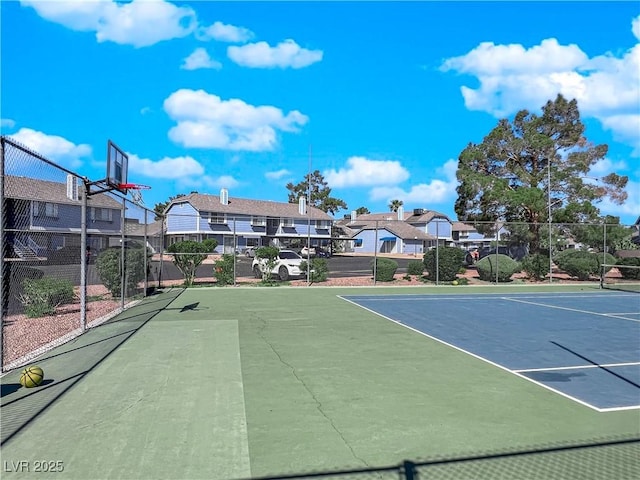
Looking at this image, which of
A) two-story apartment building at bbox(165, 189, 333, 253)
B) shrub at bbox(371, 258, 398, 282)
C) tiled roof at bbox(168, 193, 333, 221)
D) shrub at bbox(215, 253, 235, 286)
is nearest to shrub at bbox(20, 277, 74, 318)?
shrub at bbox(215, 253, 235, 286)

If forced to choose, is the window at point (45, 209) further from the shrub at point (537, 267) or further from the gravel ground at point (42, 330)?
the shrub at point (537, 267)

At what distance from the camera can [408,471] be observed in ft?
12.7

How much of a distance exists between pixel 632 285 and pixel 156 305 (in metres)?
22.8

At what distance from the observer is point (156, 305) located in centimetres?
1444

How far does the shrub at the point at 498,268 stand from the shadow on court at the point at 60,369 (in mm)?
17946

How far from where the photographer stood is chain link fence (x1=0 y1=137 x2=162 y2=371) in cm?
730

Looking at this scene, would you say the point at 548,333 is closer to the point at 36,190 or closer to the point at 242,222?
the point at 36,190

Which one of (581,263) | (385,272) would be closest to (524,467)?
(385,272)

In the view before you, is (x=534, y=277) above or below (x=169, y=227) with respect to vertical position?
below

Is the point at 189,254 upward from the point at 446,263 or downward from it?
upward

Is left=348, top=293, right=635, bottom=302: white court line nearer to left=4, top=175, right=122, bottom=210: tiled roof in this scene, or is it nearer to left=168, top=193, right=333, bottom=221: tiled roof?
left=4, top=175, right=122, bottom=210: tiled roof

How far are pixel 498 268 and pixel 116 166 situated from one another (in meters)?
19.0

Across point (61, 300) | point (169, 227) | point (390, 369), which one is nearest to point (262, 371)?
point (390, 369)

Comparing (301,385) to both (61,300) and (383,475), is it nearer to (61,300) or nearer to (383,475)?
(383,475)
